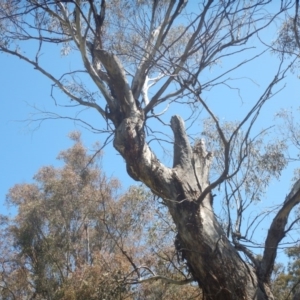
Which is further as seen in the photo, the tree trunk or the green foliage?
the green foliage

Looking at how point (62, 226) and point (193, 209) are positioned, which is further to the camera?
point (62, 226)

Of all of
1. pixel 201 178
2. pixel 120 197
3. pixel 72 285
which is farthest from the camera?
pixel 120 197

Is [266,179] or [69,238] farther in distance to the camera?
[69,238]

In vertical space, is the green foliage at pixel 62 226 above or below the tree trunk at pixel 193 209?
above

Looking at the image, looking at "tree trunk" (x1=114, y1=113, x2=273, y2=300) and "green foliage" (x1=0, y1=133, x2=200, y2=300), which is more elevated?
"green foliage" (x1=0, y1=133, x2=200, y2=300)

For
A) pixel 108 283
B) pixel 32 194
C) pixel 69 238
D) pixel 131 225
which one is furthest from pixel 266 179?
pixel 32 194

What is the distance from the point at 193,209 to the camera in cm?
356

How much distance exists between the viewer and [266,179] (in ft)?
21.8

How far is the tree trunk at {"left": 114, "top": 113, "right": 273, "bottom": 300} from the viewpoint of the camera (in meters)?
3.27

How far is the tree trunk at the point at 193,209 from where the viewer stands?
327cm

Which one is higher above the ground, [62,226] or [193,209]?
[62,226]

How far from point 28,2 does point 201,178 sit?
102 inches

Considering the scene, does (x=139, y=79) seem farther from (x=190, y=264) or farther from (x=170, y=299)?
(x=170, y=299)

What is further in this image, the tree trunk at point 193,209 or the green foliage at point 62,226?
the green foliage at point 62,226
